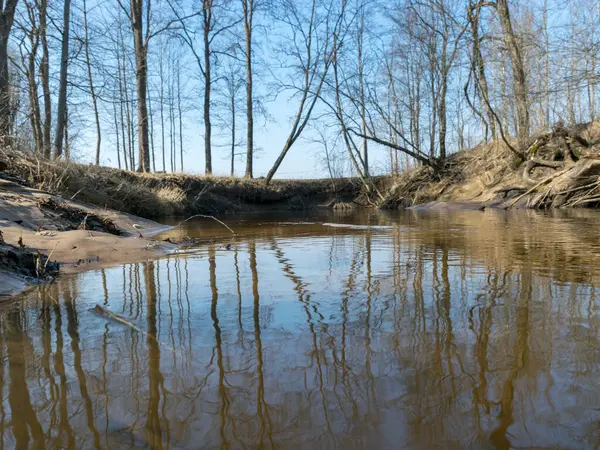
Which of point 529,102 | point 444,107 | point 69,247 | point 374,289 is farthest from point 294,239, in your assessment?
point 444,107

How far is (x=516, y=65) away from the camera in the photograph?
38.5 feet

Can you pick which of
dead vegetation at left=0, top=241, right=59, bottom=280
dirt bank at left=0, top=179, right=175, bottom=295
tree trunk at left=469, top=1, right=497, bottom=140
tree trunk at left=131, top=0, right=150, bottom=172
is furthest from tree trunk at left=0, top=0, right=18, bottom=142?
tree trunk at left=469, top=1, right=497, bottom=140

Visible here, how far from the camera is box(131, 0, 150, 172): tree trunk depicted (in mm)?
13447

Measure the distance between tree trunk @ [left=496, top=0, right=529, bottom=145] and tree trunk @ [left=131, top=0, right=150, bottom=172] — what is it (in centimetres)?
1139

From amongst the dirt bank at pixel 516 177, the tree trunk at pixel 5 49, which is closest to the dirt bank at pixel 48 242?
the tree trunk at pixel 5 49

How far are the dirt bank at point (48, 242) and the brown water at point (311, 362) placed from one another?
65 centimetres

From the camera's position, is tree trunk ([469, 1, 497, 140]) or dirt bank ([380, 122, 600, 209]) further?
tree trunk ([469, 1, 497, 140])

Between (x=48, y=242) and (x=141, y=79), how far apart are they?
11311 mm

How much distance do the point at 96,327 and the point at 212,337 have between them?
2.08ft

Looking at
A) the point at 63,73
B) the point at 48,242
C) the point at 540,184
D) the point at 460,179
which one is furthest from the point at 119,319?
the point at 460,179

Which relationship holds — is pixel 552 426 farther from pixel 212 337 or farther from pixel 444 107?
pixel 444 107

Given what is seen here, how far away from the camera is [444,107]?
1661 cm

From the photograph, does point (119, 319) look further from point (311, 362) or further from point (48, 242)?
point (48, 242)

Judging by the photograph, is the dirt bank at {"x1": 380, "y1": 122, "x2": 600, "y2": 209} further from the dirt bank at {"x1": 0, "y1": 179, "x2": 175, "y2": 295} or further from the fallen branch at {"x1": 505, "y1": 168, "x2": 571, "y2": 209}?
the dirt bank at {"x1": 0, "y1": 179, "x2": 175, "y2": 295}
